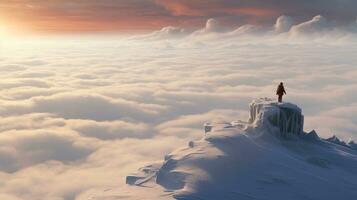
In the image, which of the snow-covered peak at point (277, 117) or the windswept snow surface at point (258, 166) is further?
the snow-covered peak at point (277, 117)

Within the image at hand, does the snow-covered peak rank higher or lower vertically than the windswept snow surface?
higher

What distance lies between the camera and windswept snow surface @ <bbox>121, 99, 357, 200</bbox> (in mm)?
53062

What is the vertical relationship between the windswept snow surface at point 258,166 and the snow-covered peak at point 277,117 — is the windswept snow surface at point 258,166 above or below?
below

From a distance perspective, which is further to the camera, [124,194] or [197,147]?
[197,147]

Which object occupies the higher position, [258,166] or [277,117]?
[277,117]

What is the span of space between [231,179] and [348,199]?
50.6 feet

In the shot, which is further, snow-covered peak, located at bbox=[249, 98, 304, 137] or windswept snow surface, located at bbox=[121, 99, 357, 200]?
snow-covered peak, located at bbox=[249, 98, 304, 137]

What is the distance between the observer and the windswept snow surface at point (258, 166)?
5306 cm

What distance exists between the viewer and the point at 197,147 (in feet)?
210

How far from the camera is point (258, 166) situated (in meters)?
59.0

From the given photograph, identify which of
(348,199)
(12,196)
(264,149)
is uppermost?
(264,149)

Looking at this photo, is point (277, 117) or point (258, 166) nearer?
point (258, 166)

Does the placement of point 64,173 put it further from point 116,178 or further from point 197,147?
point 197,147

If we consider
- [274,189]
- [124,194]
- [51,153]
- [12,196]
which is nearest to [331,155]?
[274,189]
